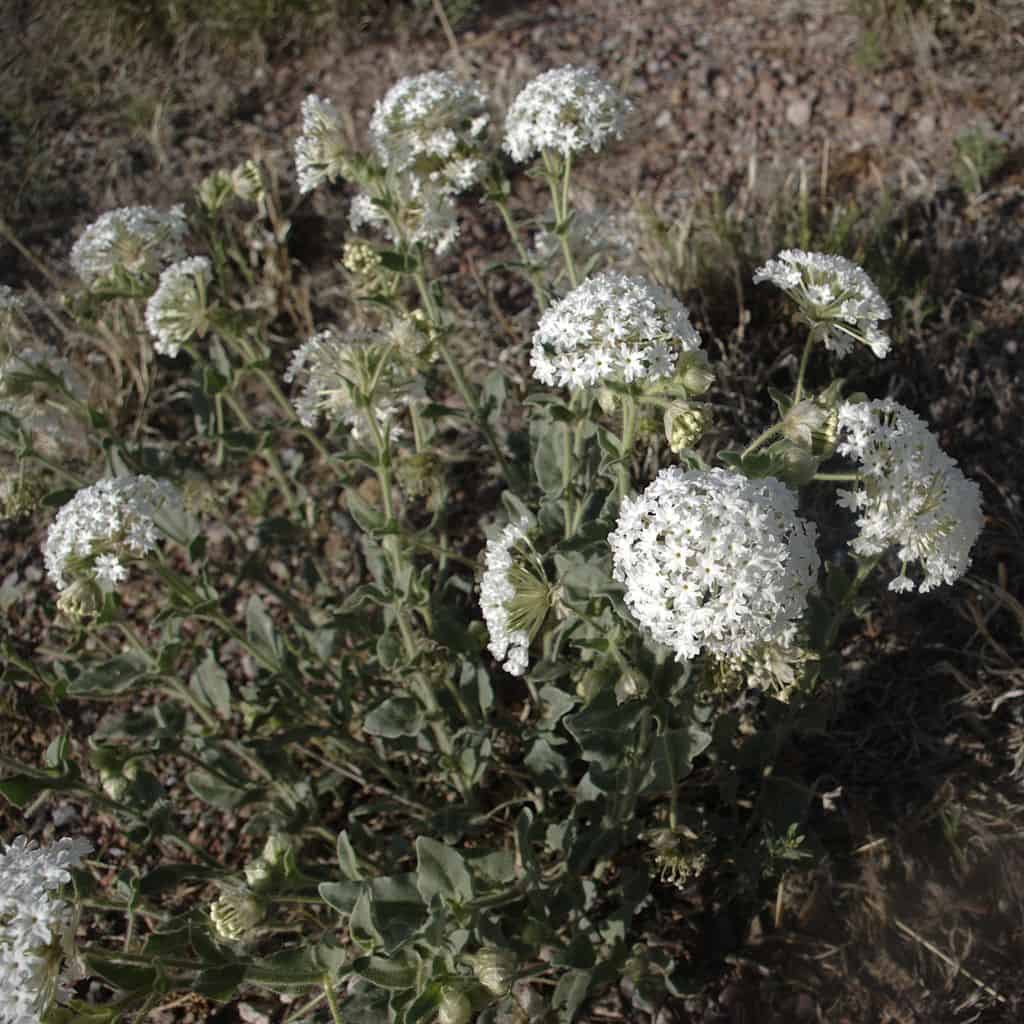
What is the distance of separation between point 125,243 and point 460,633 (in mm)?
1591

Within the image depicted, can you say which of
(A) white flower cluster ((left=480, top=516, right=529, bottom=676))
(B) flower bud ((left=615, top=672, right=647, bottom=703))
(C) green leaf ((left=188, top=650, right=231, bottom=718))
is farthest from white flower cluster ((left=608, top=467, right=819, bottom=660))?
(C) green leaf ((left=188, top=650, right=231, bottom=718))

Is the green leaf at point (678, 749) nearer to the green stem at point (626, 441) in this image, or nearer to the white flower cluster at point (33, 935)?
the green stem at point (626, 441)

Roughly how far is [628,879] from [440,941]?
27.9 inches

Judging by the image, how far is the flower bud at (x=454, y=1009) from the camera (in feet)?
6.82

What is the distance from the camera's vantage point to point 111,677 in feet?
9.43

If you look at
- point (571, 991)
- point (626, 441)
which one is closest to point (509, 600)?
point (626, 441)

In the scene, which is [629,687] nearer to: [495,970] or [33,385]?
[495,970]

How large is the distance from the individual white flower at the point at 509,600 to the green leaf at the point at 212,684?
3.09 ft

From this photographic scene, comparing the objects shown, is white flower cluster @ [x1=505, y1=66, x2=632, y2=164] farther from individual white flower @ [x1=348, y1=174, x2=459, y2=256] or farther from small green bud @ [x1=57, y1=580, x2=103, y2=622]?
small green bud @ [x1=57, y1=580, x2=103, y2=622]

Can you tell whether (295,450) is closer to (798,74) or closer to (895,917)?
(895,917)

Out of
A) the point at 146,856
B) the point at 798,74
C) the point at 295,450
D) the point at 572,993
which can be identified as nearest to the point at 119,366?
the point at 295,450

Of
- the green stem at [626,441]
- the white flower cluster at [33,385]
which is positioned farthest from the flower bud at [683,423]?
the white flower cluster at [33,385]

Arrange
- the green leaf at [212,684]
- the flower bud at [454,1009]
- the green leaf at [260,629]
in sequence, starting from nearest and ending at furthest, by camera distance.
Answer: the flower bud at [454,1009]
the green leaf at [212,684]
the green leaf at [260,629]

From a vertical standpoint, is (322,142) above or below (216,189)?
above
